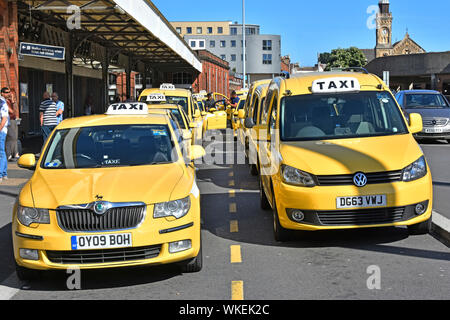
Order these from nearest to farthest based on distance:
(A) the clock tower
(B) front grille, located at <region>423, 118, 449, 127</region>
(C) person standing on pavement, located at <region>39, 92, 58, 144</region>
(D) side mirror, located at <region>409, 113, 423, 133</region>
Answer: (D) side mirror, located at <region>409, 113, 423, 133</region> < (C) person standing on pavement, located at <region>39, 92, 58, 144</region> < (B) front grille, located at <region>423, 118, 449, 127</region> < (A) the clock tower

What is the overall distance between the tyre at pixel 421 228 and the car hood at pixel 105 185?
9.03 feet

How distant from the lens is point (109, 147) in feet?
22.6

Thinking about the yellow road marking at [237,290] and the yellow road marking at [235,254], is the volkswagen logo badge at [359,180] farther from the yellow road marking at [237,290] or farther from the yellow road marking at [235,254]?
the yellow road marking at [237,290]

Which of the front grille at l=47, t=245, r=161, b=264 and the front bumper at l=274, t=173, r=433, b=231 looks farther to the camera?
the front bumper at l=274, t=173, r=433, b=231

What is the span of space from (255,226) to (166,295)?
2989 millimetres

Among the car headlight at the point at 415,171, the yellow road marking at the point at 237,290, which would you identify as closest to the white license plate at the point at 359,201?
the car headlight at the point at 415,171

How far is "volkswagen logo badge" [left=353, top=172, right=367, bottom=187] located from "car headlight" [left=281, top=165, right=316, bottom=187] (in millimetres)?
424

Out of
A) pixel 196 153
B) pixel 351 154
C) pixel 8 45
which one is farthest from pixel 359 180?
pixel 8 45

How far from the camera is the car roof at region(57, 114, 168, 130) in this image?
23.7ft

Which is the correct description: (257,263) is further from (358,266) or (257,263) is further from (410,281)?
(410,281)

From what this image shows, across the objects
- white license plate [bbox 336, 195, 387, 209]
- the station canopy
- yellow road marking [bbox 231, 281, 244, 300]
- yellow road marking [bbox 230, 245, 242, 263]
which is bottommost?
yellow road marking [bbox 231, 281, 244, 300]

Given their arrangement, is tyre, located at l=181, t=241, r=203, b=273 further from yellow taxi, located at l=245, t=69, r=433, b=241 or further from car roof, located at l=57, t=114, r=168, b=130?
car roof, located at l=57, t=114, r=168, b=130

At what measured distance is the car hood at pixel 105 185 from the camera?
5.54 metres

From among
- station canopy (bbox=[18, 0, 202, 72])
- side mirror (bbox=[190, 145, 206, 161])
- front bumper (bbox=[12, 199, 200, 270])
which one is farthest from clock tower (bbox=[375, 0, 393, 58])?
front bumper (bbox=[12, 199, 200, 270])
